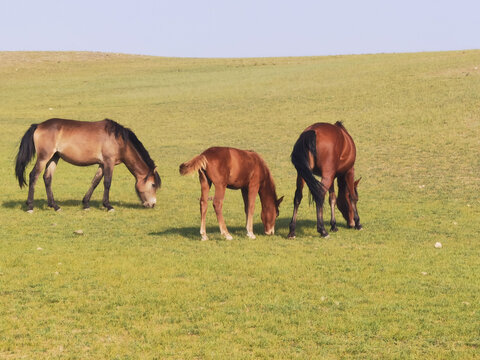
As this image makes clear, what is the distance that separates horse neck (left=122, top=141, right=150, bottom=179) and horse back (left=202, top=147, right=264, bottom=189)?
4.94m

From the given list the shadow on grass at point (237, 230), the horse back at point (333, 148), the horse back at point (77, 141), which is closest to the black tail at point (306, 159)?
the horse back at point (333, 148)

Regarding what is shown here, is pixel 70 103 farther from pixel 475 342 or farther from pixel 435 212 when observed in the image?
pixel 475 342

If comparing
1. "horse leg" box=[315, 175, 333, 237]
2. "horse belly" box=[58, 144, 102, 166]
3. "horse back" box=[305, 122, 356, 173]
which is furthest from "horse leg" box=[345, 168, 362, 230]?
"horse belly" box=[58, 144, 102, 166]

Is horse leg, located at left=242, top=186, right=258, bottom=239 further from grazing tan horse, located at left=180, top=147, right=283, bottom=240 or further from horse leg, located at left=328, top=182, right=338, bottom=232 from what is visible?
horse leg, located at left=328, top=182, right=338, bottom=232

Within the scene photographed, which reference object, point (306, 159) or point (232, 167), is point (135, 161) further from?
point (306, 159)

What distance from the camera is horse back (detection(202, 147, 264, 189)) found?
1255 cm

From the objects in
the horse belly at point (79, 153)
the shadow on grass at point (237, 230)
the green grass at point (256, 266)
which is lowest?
the shadow on grass at point (237, 230)

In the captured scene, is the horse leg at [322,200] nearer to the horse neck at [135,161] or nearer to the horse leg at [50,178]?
the horse neck at [135,161]

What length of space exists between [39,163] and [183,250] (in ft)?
20.9

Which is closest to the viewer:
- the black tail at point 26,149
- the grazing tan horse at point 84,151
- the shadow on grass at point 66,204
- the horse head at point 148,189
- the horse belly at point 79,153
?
the black tail at point 26,149

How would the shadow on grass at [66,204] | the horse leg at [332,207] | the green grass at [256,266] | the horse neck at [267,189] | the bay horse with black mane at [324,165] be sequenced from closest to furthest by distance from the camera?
the green grass at [256,266]
the bay horse with black mane at [324,165]
the horse neck at [267,189]
the horse leg at [332,207]
the shadow on grass at [66,204]

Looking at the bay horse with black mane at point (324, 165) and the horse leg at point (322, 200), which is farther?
the horse leg at point (322, 200)

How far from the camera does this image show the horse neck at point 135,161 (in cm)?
1714

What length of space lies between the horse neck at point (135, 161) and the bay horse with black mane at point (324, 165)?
213 inches
